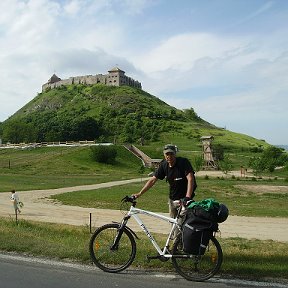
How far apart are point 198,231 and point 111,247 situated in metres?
1.73

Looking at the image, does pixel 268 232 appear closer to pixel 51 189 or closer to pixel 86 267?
pixel 86 267

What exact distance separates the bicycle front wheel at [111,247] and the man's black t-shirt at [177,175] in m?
1.22

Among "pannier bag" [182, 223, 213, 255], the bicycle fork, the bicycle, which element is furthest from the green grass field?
"pannier bag" [182, 223, 213, 255]

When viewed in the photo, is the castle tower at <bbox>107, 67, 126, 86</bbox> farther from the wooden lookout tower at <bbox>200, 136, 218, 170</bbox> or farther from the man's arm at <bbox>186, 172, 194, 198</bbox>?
the man's arm at <bbox>186, 172, 194, 198</bbox>

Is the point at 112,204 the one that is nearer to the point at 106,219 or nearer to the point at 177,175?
the point at 106,219

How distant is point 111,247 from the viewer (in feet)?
24.1

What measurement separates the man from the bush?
70.3m

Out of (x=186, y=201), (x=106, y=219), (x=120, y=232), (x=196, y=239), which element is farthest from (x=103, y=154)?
(x=196, y=239)

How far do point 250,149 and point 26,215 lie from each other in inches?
3985

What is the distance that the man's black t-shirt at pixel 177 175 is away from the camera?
764cm

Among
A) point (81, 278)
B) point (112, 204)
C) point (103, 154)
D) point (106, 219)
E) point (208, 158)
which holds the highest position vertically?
point (103, 154)

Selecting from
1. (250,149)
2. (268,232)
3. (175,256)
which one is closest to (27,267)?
(175,256)

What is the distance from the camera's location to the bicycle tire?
659cm

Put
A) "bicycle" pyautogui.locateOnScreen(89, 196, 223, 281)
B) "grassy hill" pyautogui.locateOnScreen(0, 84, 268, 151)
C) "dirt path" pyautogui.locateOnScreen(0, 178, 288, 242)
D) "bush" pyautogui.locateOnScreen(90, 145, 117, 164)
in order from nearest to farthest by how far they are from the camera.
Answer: "bicycle" pyautogui.locateOnScreen(89, 196, 223, 281) < "dirt path" pyautogui.locateOnScreen(0, 178, 288, 242) < "bush" pyautogui.locateOnScreen(90, 145, 117, 164) < "grassy hill" pyautogui.locateOnScreen(0, 84, 268, 151)
